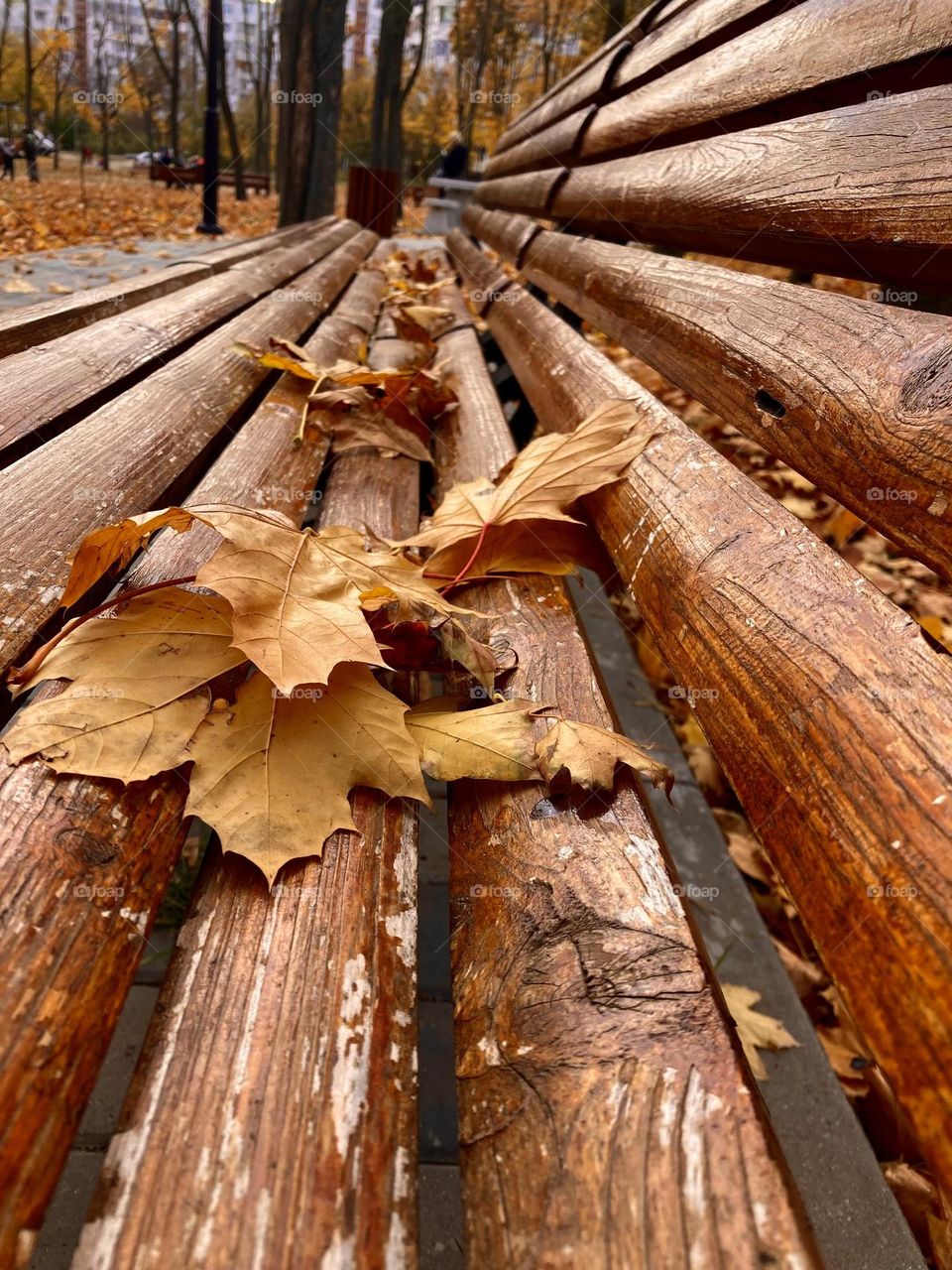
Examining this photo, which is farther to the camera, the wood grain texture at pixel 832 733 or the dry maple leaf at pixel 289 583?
the dry maple leaf at pixel 289 583

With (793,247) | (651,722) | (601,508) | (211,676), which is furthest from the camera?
(651,722)

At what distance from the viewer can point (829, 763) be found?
26.8 inches

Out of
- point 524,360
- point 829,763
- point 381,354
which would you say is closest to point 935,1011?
point 829,763

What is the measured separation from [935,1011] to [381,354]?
7.99 feet

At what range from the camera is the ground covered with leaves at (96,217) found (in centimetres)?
778

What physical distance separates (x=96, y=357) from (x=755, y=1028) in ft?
6.16

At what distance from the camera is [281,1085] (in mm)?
582

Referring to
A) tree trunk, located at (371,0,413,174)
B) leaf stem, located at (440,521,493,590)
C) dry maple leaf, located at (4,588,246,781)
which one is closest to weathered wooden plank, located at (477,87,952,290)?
leaf stem, located at (440,521,493,590)

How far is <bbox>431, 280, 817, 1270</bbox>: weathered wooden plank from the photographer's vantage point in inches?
19.7

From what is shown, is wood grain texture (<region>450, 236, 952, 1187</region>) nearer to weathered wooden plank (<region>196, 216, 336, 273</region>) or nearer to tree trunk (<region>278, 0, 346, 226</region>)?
weathered wooden plank (<region>196, 216, 336, 273</region>)

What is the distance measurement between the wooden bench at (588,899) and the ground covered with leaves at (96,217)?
6.89 m

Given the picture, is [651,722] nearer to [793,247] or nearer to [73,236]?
[793,247]

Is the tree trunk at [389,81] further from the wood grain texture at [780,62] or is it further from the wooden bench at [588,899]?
the wooden bench at [588,899]

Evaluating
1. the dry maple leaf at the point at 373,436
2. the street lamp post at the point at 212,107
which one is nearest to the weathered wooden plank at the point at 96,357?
the dry maple leaf at the point at 373,436
